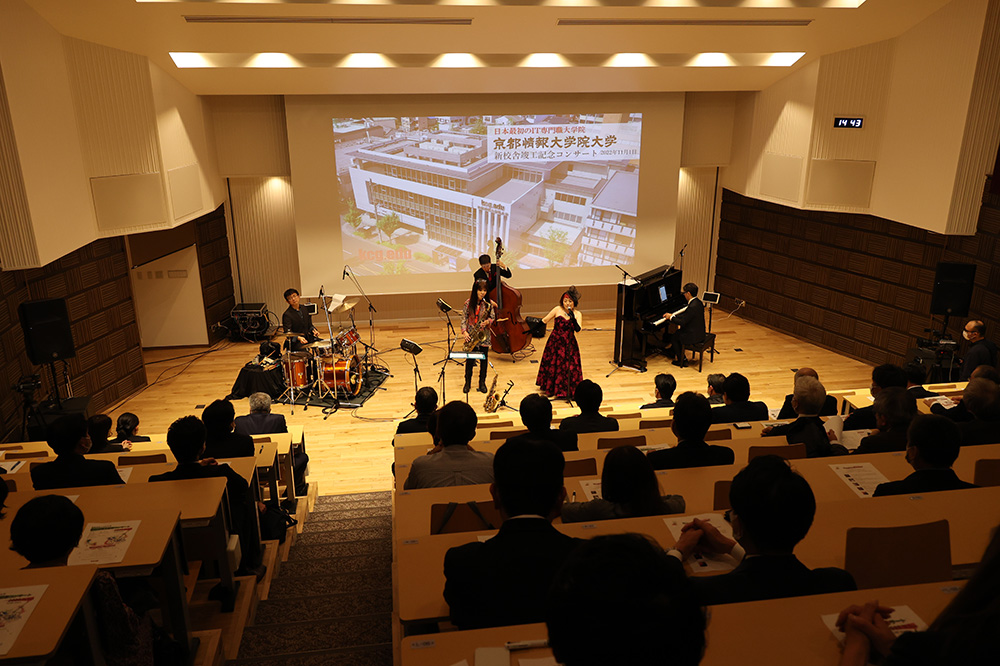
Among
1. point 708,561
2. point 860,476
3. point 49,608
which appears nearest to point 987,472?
point 860,476

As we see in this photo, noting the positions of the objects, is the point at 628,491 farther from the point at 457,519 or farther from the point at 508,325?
the point at 508,325

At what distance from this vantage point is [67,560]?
2.61m

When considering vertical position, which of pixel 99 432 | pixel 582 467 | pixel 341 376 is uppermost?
pixel 582 467

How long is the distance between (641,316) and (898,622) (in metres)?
7.96

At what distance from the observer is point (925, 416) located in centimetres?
310

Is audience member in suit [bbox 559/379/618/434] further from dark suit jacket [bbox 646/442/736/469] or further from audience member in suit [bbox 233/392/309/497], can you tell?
audience member in suit [bbox 233/392/309/497]

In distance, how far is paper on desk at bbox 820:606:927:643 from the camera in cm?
192

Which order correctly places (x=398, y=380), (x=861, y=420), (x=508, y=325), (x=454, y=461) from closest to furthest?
(x=454, y=461) → (x=861, y=420) → (x=398, y=380) → (x=508, y=325)

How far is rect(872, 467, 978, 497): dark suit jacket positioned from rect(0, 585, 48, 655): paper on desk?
10.4 feet

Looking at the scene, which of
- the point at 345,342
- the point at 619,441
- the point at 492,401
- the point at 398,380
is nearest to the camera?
the point at 619,441

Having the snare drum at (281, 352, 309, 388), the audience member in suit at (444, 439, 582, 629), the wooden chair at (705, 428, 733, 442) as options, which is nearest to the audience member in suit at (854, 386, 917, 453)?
the wooden chair at (705, 428, 733, 442)

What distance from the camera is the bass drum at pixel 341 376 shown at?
8641mm

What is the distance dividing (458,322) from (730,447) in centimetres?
799

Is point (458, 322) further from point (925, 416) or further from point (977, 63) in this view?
point (925, 416)
